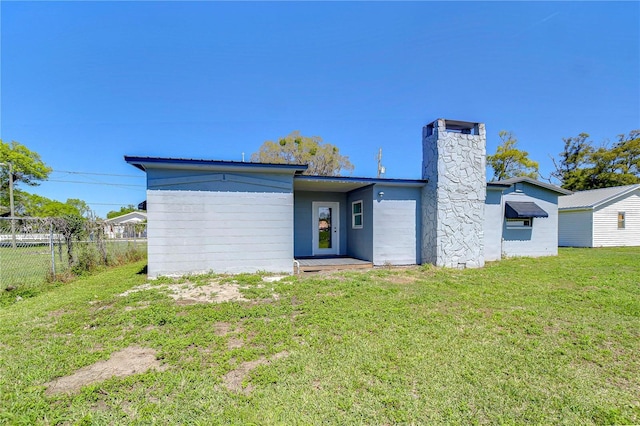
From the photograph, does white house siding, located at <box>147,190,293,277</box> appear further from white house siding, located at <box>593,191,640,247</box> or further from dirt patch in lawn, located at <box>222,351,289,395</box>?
white house siding, located at <box>593,191,640,247</box>

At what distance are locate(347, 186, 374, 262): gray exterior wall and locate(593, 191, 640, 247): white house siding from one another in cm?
1517

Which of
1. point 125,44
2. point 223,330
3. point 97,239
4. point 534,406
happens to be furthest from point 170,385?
point 125,44

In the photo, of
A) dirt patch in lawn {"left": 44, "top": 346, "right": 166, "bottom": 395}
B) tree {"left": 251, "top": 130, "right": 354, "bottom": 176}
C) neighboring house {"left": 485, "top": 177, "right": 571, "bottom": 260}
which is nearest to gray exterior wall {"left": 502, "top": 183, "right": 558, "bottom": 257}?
neighboring house {"left": 485, "top": 177, "right": 571, "bottom": 260}

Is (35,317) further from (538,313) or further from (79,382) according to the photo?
(538,313)

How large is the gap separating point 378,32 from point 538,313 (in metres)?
9.61

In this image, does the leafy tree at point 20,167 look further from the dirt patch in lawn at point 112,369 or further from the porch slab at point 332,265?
the dirt patch in lawn at point 112,369

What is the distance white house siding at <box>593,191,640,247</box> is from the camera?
594 inches

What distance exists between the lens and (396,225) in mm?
8836

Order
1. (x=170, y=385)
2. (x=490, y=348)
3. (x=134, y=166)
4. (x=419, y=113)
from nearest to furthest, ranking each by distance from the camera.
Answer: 1. (x=170, y=385)
2. (x=490, y=348)
3. (x=134, y=166)
4. (x=419, y=113)

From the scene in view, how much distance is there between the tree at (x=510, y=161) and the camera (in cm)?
2405

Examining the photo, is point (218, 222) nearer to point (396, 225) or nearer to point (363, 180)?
point (363, 180)

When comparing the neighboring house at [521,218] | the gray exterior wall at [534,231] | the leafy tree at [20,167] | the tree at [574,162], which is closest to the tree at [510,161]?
the tree at [574,162]

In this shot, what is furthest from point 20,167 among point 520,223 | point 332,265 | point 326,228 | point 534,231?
point 534,231

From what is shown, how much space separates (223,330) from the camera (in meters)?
3.73
